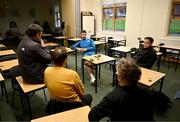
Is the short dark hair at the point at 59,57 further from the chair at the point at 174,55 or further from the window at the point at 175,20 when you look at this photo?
the window at the point at 175,20

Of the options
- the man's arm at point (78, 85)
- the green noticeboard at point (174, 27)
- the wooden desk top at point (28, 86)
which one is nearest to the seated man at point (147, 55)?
the man's arm at point (78, 85)

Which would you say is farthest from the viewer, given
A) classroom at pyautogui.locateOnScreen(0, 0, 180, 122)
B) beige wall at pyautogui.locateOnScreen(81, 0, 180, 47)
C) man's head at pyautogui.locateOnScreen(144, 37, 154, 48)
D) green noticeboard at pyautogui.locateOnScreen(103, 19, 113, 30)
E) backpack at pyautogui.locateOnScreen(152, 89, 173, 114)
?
green noticeboard at pyautogui.locateOnScreen(103, 19, 113, 30)

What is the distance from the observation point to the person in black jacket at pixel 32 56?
2244 mm

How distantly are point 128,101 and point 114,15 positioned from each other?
24.5ft

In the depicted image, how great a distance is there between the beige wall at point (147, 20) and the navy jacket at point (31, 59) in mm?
5126

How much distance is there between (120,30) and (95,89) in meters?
5.14

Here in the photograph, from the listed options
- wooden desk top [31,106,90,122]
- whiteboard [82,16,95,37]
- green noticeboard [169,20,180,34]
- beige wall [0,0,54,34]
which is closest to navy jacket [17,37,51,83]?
wooden desk top [31,106,90,122]

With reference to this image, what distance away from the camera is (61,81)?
168 centimetres

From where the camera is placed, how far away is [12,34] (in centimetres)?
1059

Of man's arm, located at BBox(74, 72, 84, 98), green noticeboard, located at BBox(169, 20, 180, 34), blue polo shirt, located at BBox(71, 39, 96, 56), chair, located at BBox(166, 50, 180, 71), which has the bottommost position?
chair, located at BBox(166, 50, 180, 71)

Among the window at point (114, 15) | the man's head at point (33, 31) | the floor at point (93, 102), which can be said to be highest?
the window at point (114, 15)

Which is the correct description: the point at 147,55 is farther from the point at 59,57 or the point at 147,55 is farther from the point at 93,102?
the point at 59,57

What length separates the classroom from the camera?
3.86 ft

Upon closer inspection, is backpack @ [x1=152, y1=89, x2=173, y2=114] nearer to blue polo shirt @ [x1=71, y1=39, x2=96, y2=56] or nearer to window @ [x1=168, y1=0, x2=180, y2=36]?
blue polo shirt @ [x1=71, y1=39, x2=96, y2=56]
